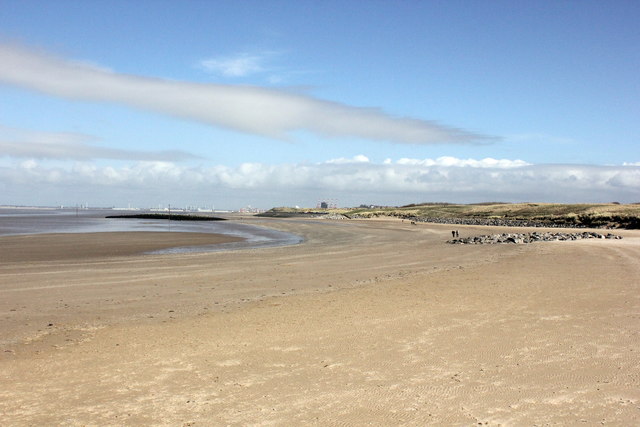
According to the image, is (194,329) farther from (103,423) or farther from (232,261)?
(232,261)

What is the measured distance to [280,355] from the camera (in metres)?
8.16

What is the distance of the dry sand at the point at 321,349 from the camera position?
5891 mm

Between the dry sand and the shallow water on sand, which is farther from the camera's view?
the shallow water on sand

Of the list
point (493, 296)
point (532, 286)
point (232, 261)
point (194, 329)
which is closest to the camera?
point (194, 329)

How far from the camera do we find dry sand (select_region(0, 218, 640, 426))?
5.89 meters

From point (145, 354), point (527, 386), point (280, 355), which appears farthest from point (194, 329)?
point (527, 386)

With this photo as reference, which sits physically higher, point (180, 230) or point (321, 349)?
point (180, 230)

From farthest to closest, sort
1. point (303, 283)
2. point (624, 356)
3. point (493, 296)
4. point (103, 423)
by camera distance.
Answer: point (303, 283) → point (493, 296) → point (624, 356) → point (103, 423)

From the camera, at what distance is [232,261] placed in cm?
2281

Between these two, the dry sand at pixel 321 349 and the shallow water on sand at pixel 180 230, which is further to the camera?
the shallow water on sand at pixel 180 230

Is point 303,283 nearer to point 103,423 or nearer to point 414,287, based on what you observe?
point 414,287

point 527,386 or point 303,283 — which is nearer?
point 527,386

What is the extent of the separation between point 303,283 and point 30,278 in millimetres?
9646

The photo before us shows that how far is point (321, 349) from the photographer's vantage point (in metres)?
8.47
